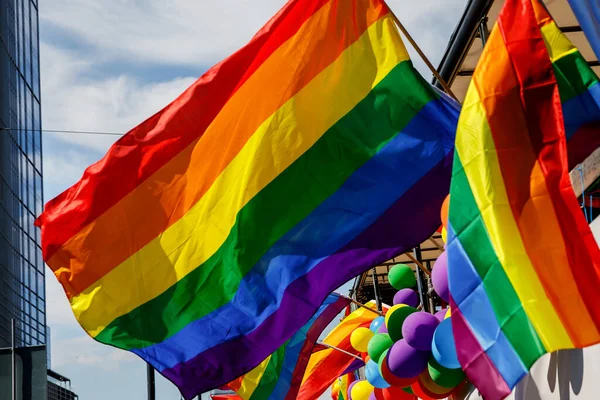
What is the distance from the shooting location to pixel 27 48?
99.8 metres

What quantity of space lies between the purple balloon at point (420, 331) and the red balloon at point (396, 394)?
9.04ft

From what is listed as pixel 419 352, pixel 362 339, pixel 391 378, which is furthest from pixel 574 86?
pixel 362 339

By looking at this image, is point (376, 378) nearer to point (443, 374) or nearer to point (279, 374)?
point (279, 374)

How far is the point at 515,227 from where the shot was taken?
222 inches

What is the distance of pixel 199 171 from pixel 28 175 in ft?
286

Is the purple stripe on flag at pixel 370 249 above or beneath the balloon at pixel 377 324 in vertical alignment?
beneath

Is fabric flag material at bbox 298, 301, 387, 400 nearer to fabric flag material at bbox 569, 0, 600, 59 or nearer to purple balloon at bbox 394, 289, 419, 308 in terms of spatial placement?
purple balloon at bbox 394, 289, 419, 308

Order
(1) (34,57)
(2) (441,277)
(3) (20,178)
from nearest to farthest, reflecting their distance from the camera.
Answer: (2) (441,277) → (3) (20,178) → (1) (34,57)

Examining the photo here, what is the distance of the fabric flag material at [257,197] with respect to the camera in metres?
8.12

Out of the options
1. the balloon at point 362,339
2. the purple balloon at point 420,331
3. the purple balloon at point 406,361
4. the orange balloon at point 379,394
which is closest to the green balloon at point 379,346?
the purple balloon at point 406,361

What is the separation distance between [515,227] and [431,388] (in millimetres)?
4271

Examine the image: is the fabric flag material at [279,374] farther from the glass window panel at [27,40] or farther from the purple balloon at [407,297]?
the glass window panel at [27,40]

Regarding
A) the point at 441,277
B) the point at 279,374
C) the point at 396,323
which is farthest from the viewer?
the point at 279,374

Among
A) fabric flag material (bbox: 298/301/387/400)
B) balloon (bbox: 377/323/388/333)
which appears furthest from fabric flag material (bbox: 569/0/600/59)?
fabric flag material (bbox: 298/301/387/400)
